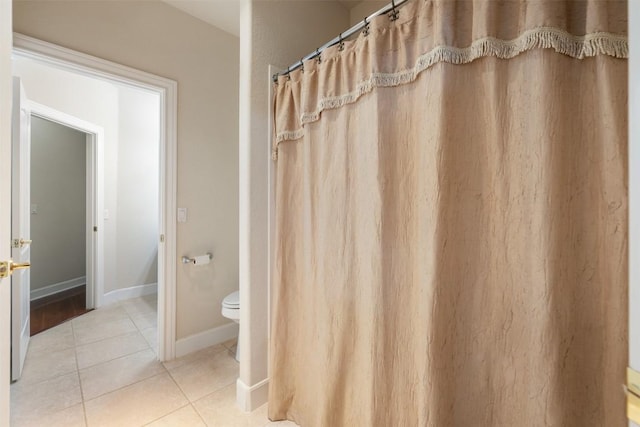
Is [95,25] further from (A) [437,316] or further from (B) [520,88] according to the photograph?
(A) [437,316]

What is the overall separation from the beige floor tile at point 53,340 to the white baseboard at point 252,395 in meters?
1.61

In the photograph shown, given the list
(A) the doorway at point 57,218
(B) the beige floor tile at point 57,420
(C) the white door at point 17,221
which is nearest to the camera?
(B) the beige floor tile at point 57,420

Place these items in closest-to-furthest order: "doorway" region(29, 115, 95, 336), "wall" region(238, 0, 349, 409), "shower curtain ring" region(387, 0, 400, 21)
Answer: "shower curtain ring" region(387, 0, 400, 21) < "wall" region(238, 0, 349, 409) < "doorway" region(29, 115, 95, 336)

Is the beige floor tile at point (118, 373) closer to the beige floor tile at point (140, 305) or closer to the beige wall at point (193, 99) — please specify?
the beige wall at point (193, 99)

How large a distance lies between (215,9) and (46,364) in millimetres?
2796

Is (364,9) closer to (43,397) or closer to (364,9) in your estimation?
(364,9)

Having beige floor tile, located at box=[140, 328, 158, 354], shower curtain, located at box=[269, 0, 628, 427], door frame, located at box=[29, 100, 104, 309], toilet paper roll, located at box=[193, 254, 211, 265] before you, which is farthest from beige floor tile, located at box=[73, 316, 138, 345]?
shower curtain, located at box=[269, 0, 628, 427]

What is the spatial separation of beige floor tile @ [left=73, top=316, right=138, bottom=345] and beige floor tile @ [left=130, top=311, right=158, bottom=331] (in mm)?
47

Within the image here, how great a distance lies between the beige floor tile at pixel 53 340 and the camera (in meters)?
2.08

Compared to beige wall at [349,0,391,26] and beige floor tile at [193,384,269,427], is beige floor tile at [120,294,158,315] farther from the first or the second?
beige wall at [349,0,391,26]

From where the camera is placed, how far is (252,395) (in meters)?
1.51

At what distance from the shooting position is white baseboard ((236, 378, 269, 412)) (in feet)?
4.93
